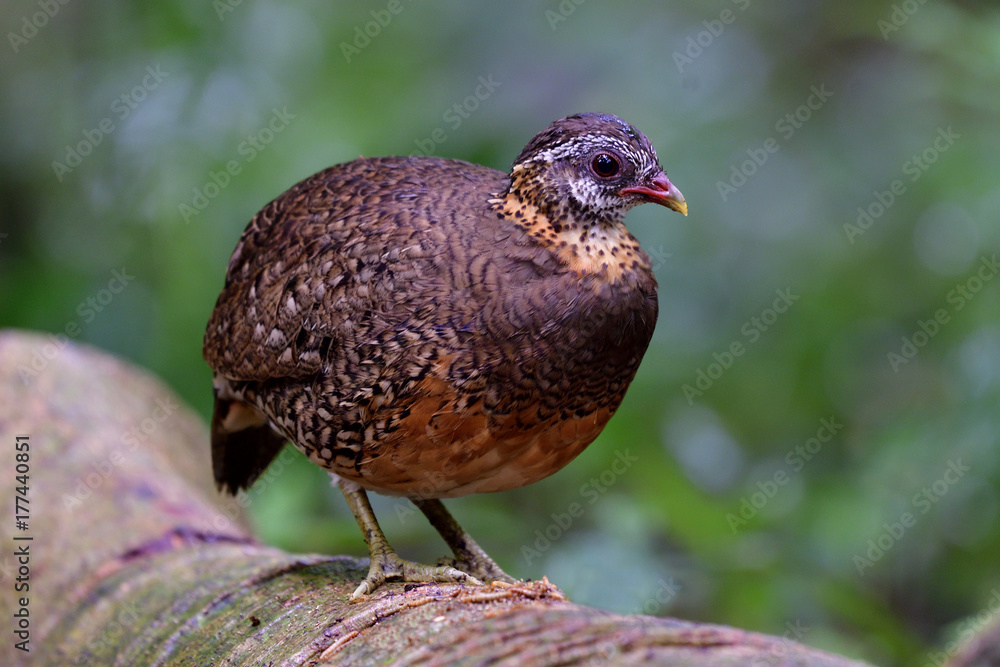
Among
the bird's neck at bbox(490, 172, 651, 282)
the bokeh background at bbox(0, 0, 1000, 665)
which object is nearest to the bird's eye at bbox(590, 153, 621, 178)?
the bird's neck at bbox(490, 172, 651, 282)

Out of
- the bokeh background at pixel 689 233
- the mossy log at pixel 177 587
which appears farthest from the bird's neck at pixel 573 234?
the bokeh background at pixel 689 233

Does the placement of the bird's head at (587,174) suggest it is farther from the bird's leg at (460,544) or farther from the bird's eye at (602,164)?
the bird's leg at (460,544)

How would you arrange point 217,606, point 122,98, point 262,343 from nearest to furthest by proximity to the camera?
point 217,606 < point 262,343 < point 122,98

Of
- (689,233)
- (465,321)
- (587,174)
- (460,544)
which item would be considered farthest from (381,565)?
(689,233)

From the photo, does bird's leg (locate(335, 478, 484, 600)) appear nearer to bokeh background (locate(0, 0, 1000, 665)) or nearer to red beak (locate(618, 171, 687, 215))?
bokeh background (locate(0, 0, 1000, 665))

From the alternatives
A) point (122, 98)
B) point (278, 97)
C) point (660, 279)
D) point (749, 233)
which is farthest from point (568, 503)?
point (122, 98)

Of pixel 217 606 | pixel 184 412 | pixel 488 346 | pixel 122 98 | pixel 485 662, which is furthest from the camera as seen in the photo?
pixel 122 98

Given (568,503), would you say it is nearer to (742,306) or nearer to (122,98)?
(742,306)
